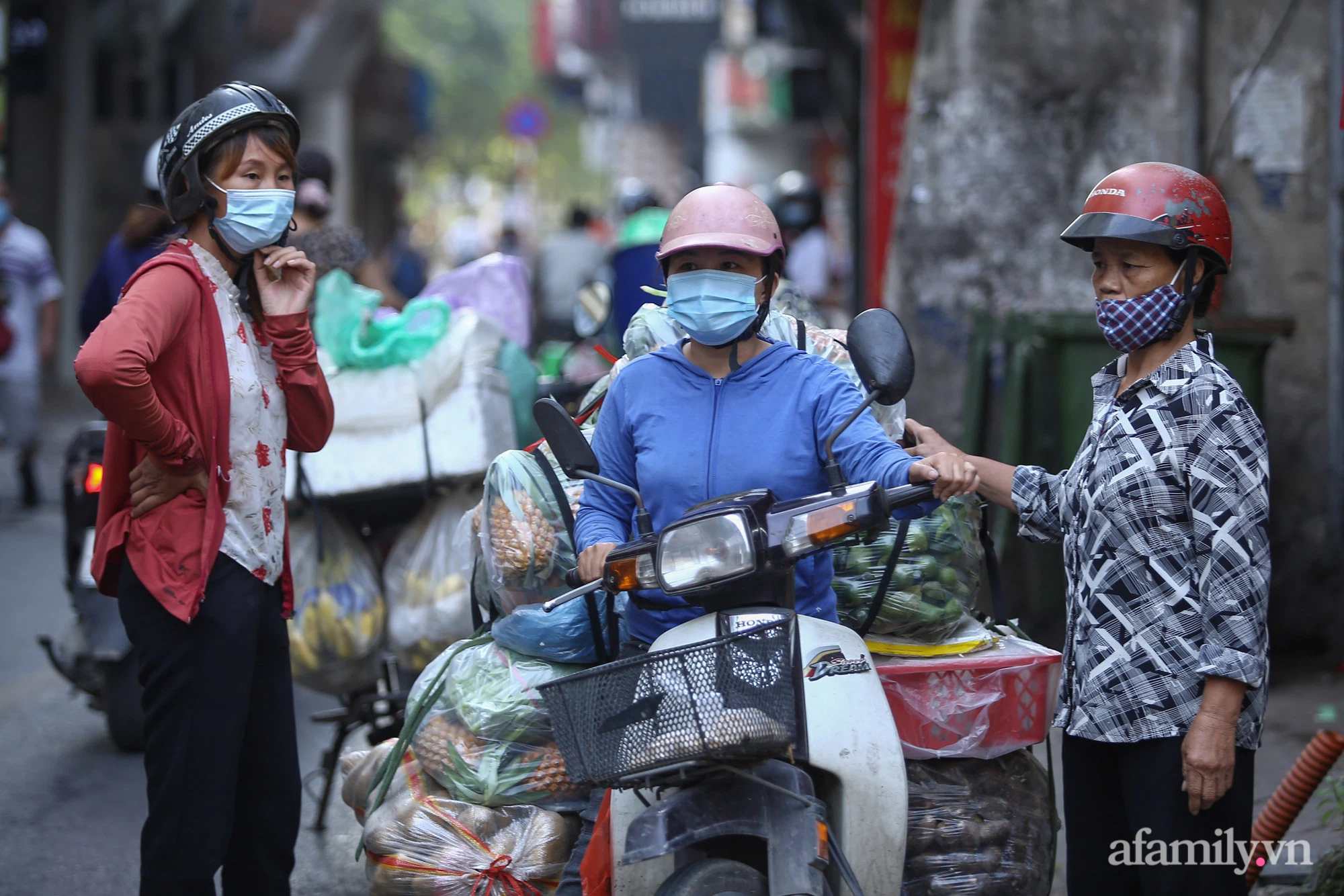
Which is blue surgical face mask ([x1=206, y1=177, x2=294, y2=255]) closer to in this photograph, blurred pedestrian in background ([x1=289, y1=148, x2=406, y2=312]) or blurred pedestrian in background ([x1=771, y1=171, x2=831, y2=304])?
blurred pedestrian in background ([x1=289, y1=148, x2=406, y2=312])

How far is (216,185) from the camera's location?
3.15m

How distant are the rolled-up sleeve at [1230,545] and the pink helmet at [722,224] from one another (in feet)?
3.10

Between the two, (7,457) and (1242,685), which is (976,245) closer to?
(1242,685)

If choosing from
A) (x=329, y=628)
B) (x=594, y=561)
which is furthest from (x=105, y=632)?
(x=594, y=561)

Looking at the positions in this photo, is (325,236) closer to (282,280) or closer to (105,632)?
(105,632)

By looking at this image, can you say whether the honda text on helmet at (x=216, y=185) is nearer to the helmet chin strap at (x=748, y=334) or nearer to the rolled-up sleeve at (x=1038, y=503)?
the helmet chin strap at (x=748, y=334)

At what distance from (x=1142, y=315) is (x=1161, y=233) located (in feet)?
0.52

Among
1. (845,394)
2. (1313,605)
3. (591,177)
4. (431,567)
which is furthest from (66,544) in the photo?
(591,177)

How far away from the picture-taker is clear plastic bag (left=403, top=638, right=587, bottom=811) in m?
3.39

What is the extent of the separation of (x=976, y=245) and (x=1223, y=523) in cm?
471

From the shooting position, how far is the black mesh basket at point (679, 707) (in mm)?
2477

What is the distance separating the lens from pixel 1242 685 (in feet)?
8.70

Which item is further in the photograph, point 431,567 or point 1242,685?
point 431,567

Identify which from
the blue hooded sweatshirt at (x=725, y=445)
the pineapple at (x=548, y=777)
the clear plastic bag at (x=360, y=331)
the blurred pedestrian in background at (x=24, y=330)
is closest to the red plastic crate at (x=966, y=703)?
the blue hooded sweatshirt at (x=725, y=445)
